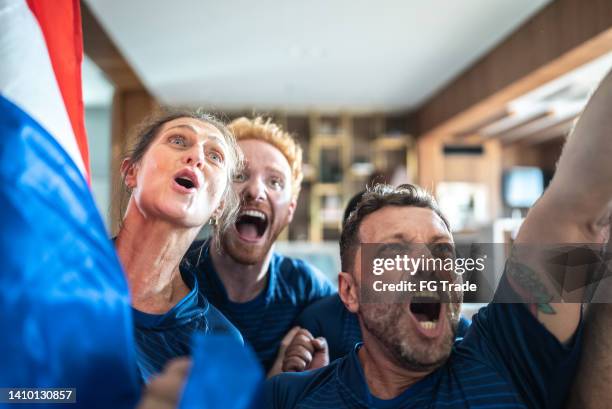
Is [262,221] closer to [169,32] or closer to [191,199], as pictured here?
[191,199]

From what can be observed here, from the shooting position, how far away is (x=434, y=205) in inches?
35.7

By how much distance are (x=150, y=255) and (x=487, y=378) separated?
0.49 m

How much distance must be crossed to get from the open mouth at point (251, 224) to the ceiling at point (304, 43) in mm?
2718

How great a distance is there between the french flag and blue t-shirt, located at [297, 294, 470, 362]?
62cm

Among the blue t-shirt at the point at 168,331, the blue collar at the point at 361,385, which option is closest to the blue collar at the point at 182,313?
the blue t-shirt at the point at 168,331

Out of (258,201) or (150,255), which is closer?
(150,255)

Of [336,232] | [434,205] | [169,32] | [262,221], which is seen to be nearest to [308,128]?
[336,232]

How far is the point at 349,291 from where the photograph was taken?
88cm

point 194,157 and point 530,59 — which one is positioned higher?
point 530,59

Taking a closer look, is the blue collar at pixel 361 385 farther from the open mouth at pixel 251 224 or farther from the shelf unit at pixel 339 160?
the shelf unit at pixel 339 160

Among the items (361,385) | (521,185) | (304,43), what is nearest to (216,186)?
(361,385)

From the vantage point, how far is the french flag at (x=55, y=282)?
0.56 meters

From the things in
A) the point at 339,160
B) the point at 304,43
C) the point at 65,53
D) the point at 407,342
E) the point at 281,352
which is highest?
the point at 304,43

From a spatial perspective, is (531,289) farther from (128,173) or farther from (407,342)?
(128,173)
